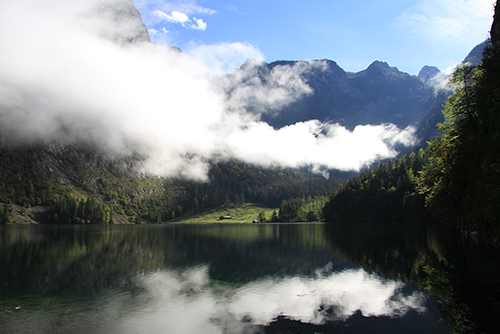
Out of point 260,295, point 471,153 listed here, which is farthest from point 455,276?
point 260,295

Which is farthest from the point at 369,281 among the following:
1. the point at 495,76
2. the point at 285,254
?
the point at 495,76

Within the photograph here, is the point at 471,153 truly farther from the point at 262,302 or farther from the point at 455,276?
the point at 262,302

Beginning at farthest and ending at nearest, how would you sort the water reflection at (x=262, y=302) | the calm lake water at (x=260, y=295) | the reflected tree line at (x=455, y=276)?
the water reflection at (x=262, y=302)
the calm lake water at (x=260, y=295)
the reflected tree line at (x=455, y=276)

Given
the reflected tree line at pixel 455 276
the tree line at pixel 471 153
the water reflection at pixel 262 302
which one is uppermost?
Result: the tree line at pixel 471 153

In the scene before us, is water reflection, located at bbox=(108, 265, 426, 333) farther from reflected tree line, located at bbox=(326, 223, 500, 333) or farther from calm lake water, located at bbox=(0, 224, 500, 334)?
reflected tree line, located at bbox=(326, 223, 500, 333)

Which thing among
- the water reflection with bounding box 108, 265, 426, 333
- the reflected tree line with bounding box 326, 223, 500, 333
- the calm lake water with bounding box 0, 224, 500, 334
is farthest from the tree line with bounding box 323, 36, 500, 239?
the water reflection with bounding box 108, 265, 426, 333

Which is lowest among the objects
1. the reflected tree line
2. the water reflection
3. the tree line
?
the water reflection

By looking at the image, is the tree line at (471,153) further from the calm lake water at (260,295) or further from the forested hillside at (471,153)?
the calm lake water at (260,295)

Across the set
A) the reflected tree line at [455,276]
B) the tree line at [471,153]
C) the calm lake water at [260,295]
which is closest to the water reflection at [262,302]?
the calm lake water at [260,295]

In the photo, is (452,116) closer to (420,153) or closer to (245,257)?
(245,257)

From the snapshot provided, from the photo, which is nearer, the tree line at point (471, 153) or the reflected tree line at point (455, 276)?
the reflected tree line at point (455, 276)

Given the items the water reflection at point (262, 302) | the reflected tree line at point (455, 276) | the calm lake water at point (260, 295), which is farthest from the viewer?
the water reflection at point (262, 302)

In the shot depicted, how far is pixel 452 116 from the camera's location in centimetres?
4631

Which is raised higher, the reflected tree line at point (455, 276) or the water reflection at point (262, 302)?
the reflected tree line at point (455, 276)
